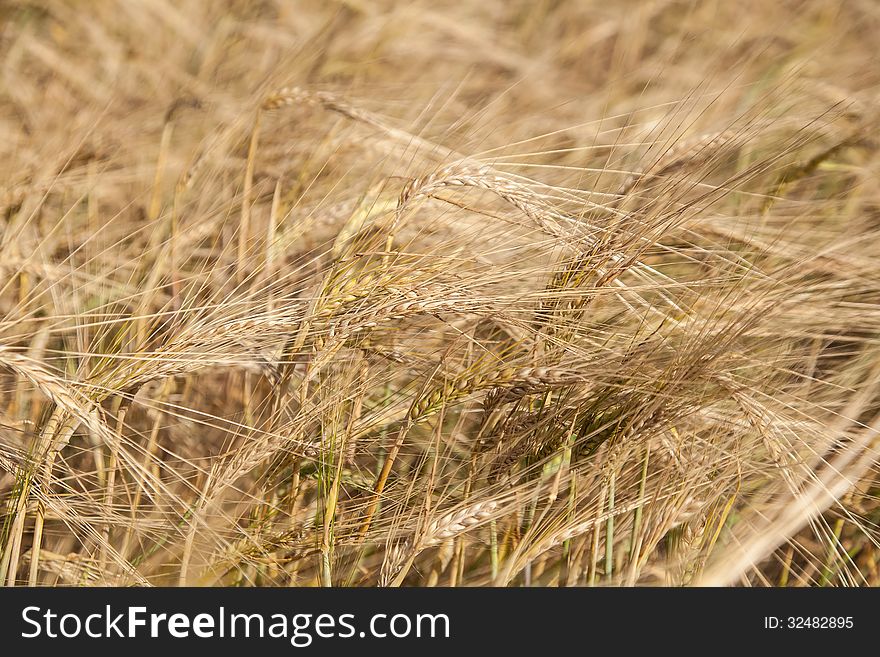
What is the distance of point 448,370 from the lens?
3.43ft

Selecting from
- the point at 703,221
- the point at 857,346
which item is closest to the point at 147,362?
the point at 703,221

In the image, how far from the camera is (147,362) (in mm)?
988

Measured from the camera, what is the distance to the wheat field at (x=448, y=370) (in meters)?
0.98

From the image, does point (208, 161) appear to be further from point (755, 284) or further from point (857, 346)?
point (857, 346)

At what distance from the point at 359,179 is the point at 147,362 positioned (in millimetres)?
556

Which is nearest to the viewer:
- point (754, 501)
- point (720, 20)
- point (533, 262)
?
point (754, 501)

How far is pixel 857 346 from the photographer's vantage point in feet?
4.22

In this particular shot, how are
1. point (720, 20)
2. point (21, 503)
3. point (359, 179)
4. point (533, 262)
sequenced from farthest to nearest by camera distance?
point (720, 20) → point (359, 179) → point (533, 262) → point (21, 503)

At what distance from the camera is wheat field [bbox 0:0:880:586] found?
3.23 feet

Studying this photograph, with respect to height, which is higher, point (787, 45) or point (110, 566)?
point (787, 45)
